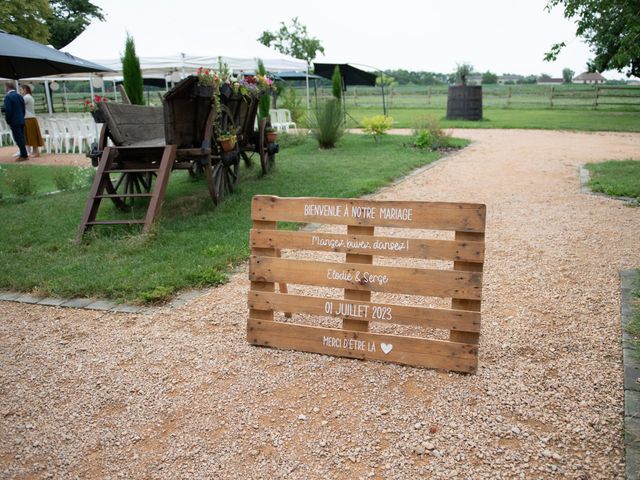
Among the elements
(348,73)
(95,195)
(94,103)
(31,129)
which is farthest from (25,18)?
(95,195)

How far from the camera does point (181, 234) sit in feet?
18.9

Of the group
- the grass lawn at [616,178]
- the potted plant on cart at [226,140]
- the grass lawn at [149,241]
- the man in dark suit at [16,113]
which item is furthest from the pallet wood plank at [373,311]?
the man in dark suit at [16,113]

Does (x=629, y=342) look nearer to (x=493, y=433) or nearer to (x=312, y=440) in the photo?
(x=493, y=433)

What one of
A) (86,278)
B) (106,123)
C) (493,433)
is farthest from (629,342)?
(106,123)

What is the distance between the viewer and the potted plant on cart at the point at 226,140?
22.3ft

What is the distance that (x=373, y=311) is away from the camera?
3.18 metres

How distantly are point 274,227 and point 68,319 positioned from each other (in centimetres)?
175

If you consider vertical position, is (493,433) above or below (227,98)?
below

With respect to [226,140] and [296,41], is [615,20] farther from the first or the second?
[296,41]

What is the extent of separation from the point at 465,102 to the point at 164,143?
689 inches

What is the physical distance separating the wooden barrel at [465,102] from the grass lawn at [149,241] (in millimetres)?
13328

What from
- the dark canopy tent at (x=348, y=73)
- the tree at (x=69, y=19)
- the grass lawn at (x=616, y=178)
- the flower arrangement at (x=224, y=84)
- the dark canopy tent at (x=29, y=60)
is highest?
the tree at (x=69, y=19)

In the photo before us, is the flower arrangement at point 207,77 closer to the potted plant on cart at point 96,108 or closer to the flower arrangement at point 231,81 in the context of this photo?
the flower arrangement at point 231,81

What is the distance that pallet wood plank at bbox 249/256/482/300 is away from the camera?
118 inches
